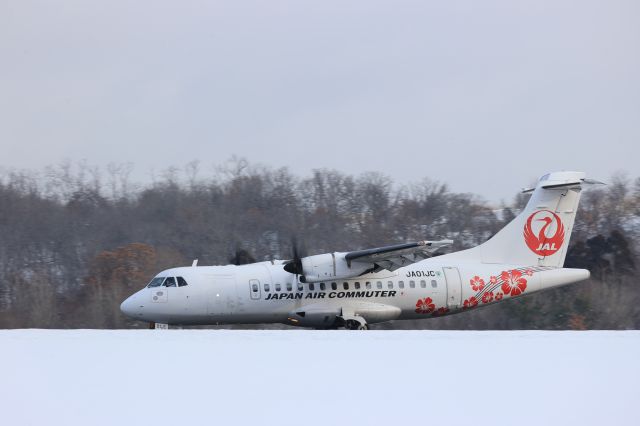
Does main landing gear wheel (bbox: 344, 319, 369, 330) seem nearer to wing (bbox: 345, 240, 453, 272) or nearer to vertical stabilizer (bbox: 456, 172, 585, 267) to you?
wing (bbox: 345, 240, 453, 272)

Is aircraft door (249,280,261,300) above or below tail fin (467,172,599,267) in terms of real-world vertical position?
below

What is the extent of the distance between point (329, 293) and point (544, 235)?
Result: 607 centimetres

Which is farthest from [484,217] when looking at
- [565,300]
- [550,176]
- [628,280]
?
[550,176]

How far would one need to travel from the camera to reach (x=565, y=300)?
32.9m

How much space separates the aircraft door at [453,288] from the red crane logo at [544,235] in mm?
2374

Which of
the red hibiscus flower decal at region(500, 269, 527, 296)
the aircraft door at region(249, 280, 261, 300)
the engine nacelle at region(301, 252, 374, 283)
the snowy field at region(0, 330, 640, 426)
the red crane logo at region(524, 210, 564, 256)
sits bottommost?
the snowy field at region(0, 330, 640, 426)

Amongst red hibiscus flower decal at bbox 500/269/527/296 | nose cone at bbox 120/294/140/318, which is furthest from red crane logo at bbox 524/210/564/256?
nose cone at bbox 120/294/140/318

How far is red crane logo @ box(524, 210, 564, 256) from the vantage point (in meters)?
22.4

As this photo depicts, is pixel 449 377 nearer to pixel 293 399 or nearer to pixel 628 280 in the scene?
pixel 293 399

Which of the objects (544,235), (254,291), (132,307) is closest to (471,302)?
(544,235)

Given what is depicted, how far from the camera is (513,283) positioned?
70.8 ft

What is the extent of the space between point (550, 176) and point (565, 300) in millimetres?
11360

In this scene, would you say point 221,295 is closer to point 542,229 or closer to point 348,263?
point 348,263

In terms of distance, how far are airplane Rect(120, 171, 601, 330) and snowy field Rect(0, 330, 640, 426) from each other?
11471 mm
